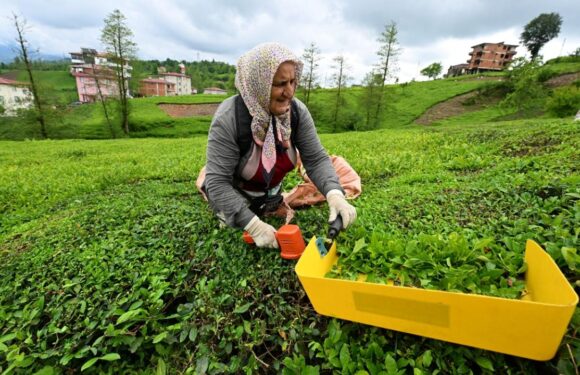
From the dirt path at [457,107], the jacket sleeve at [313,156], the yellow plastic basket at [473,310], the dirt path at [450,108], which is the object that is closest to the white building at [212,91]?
the dirt path at [450,108]

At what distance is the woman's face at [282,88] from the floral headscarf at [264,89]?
44 mm

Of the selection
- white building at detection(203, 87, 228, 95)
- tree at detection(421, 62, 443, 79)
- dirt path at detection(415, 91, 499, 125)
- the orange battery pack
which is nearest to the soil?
dirt path at detection(415, 91, 499, 125)

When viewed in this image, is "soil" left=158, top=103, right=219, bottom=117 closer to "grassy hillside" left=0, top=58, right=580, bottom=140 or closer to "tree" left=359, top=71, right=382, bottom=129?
"grassy hillside" left=0, top=58, right=580, bottom=140

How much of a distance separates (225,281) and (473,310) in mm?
1638

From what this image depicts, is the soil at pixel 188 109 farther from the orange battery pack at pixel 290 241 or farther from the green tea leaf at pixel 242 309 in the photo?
the green tea leaf at pixel 242 309


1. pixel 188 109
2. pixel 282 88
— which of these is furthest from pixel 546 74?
pixel 282 88

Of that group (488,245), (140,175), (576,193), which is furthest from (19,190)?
(576,193)

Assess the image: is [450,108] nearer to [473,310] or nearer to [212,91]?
[473,310]

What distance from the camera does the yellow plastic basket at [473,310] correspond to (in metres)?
1.16

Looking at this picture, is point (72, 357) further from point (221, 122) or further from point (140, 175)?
point (140, 175)

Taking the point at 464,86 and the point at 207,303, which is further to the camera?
the point at 464,86

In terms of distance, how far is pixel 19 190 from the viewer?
508cm

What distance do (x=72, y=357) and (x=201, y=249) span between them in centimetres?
113

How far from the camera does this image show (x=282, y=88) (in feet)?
7.18
